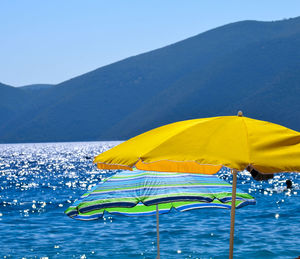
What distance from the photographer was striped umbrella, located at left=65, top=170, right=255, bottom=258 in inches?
284

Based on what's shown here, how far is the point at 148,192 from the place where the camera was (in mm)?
7215

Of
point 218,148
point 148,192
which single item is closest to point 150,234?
point 148,192

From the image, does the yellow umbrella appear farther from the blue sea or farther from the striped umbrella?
the blue sea

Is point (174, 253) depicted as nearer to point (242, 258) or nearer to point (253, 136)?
point (242, 258)

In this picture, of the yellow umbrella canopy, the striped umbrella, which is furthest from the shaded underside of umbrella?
the yellow umbrella canopy

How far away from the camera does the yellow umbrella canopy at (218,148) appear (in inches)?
200

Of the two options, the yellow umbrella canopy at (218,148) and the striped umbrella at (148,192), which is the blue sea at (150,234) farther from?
the yellow umbrella canopy at (218,148)

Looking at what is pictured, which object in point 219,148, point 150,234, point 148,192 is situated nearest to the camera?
point 219,148

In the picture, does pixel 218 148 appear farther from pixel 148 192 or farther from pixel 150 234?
pixel 150 234

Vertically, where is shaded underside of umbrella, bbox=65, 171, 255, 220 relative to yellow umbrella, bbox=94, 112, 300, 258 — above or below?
below

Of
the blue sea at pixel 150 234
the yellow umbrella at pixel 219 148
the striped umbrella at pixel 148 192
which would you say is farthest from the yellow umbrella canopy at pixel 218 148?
the blue sea at pixel 150 234

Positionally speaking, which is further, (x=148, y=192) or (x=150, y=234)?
(x=150, y=234)

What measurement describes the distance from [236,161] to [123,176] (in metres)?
2.83

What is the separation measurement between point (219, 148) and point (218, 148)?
→ 0.03ft
